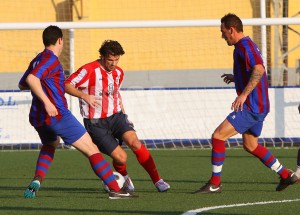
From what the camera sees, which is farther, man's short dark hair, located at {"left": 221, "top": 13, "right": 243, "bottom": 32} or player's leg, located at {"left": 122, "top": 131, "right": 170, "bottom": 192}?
player's leg, located at {"left": 122, "top": 131, "right": 170, "bottom": 192}

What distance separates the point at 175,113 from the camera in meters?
17.3

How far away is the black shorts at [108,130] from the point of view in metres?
9.40

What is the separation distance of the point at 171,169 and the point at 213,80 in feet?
39.8

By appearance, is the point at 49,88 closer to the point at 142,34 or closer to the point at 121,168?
the point at 121,168

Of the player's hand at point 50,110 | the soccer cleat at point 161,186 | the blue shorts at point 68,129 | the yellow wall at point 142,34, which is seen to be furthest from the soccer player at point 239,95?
the yellow wall at point 142,34

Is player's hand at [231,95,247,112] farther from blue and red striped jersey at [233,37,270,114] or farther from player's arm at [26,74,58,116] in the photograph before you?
player's arm at [26,74,58,116]

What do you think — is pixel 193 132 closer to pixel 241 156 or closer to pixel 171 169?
pixel 241 156

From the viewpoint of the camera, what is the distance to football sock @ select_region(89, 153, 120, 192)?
28.5 ft

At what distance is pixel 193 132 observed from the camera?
56.4ft

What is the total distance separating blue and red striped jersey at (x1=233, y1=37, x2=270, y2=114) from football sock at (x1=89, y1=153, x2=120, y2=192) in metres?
1.54

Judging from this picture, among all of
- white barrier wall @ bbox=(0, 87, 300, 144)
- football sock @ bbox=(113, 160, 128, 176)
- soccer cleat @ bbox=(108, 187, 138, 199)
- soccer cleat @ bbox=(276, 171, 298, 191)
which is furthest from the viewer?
white barrier wall @ bbox=(0, 87, 300, 144)

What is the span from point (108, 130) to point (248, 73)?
5.07 feet

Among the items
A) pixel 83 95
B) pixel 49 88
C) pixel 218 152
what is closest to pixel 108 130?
pixel 83 95

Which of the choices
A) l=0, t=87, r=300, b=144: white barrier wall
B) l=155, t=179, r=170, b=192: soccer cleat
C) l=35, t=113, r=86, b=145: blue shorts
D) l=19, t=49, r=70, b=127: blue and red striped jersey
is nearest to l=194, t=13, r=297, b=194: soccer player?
l=155, t=179, r=170, b=192: soccer cleat
